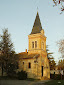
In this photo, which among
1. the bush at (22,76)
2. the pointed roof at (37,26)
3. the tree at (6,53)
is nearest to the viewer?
the tree at (6,53)

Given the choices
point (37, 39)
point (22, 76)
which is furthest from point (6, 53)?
point (37, 39)

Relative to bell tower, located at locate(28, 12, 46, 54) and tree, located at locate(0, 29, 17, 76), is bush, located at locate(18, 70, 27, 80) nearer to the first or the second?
tree, located at locate(0, 29, 17, 76)

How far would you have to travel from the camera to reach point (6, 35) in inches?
1390

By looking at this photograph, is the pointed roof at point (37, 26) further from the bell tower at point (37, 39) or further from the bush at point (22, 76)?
the bush at point (22, 76)

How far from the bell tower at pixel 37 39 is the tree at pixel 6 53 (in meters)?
9.48

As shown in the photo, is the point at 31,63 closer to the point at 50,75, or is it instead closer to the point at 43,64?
the point at 43,64

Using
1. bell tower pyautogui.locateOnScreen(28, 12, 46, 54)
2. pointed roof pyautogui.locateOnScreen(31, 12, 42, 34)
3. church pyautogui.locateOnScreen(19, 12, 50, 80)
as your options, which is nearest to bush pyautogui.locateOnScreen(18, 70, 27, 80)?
church pyautogui.locateOnScreen(19, 12, 50, 80)

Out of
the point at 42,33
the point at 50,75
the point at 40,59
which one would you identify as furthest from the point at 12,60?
the point at 50,75

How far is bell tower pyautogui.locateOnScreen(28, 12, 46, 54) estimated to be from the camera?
42156 mm

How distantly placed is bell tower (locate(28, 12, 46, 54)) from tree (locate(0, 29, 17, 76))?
9.48 meters

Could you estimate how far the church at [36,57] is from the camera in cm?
3953

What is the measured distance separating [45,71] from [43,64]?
251 cm

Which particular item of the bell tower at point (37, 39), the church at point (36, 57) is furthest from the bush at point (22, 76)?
the bell tower at point (37, 39)

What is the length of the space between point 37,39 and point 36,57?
252 inches
